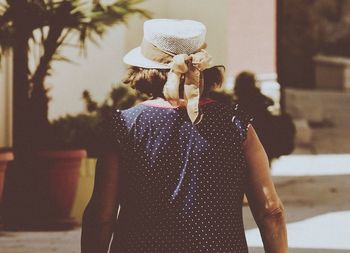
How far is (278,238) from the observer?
3430 millimetres

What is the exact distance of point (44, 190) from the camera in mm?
8961

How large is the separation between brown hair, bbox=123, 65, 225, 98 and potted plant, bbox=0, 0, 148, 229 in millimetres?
5626

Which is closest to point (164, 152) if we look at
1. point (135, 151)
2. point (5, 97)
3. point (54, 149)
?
point (135, 151)

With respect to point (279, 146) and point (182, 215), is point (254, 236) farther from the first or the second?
point (182, 215)

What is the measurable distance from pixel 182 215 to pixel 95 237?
0.32 m

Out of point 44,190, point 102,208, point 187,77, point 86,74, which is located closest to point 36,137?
point 44,190

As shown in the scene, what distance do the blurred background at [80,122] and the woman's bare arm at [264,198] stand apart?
14.1ft

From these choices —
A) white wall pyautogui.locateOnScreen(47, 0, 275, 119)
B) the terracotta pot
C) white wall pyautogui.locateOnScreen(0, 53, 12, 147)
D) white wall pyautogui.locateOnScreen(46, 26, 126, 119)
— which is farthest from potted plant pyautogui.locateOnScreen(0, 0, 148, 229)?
white wall pyautogui.locateOnScreen(46, 26, 126, 119)

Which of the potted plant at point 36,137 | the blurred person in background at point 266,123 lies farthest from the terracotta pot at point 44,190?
the blurred person in background at point 266,123

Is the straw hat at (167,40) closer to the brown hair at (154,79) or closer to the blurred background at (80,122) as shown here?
the brown hair at (154,79)

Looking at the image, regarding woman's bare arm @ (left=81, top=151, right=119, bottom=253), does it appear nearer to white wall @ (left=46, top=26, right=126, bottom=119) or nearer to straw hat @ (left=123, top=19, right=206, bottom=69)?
straw hat @ (left=123, top=19, right=206, bottom=69)

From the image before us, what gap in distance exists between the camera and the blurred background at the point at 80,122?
8953 millimetres

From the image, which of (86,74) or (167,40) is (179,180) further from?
(86,74)

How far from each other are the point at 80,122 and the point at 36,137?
79cm
